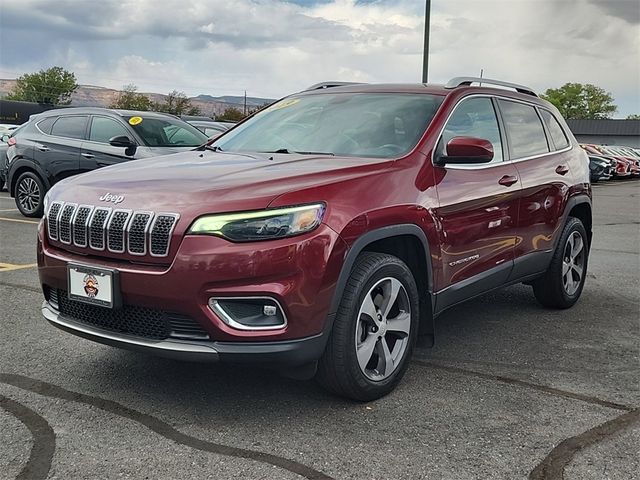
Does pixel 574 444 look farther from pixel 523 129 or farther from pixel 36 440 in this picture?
pixel 523 129

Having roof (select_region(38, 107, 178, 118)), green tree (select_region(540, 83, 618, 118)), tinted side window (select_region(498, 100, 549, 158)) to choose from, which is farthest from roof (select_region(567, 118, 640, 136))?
tinted side window (select_region(498, 100, 549, 158))

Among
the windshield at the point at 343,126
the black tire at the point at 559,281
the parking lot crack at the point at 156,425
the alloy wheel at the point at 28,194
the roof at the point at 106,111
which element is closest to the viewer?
the parking lot crack at the point at 156,425

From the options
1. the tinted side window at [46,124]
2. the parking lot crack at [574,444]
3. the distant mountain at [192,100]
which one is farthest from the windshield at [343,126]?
the distant mountain at [192,100]

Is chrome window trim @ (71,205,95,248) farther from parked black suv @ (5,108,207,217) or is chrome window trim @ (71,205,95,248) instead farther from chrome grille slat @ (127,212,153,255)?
parked black suv @ (5,108,207,217)

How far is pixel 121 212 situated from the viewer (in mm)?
3271

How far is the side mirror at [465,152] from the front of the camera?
4008mm

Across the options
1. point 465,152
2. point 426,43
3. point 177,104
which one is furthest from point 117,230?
point 177,104

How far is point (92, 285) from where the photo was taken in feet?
10.9

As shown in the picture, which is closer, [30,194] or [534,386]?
[534,386]

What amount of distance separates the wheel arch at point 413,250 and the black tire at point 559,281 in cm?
193

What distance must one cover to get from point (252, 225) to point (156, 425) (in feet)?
3.39

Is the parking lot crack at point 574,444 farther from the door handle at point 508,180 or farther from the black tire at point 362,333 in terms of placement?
the door handle at point 508,180

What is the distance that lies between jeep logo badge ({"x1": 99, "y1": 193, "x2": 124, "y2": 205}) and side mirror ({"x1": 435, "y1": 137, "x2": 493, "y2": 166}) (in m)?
1.79

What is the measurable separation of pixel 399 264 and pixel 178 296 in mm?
1181
